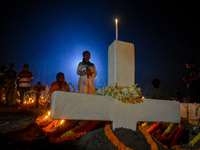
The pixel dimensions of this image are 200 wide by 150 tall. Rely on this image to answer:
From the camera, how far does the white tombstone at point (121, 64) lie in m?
3.73

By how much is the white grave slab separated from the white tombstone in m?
0.68

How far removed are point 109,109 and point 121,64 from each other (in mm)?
1221

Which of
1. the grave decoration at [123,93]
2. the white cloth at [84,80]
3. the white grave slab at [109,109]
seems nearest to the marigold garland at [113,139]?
the white grave slab at [109,109]

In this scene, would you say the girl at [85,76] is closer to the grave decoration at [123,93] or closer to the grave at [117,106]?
the grave at [117,106]

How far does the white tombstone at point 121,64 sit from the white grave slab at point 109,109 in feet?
2.23

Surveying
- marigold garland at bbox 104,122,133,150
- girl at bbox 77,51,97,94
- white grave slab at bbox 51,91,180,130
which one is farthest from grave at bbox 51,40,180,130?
girl at bbox 77,51,97,94

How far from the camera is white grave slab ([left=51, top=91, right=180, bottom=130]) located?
276cm

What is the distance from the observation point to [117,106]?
3.22 metres

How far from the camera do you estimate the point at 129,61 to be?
12.8 feet

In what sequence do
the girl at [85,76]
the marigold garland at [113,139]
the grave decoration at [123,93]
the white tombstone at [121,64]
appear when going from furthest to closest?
the girl at [85,76] < the white tombstone at [121,64] < the grave decoration at [123,93] < the marigold garland at [113,139]

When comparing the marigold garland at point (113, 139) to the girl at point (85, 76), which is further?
the girl at point (85, 76)

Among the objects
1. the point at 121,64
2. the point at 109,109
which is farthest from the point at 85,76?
the point at 109,109

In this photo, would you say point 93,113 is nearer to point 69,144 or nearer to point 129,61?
point 69,144

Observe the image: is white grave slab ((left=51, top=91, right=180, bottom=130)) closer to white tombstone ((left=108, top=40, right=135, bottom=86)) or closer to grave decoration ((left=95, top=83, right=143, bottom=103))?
grave decoration ((left=95, top=83, right=143, bottom=103))
